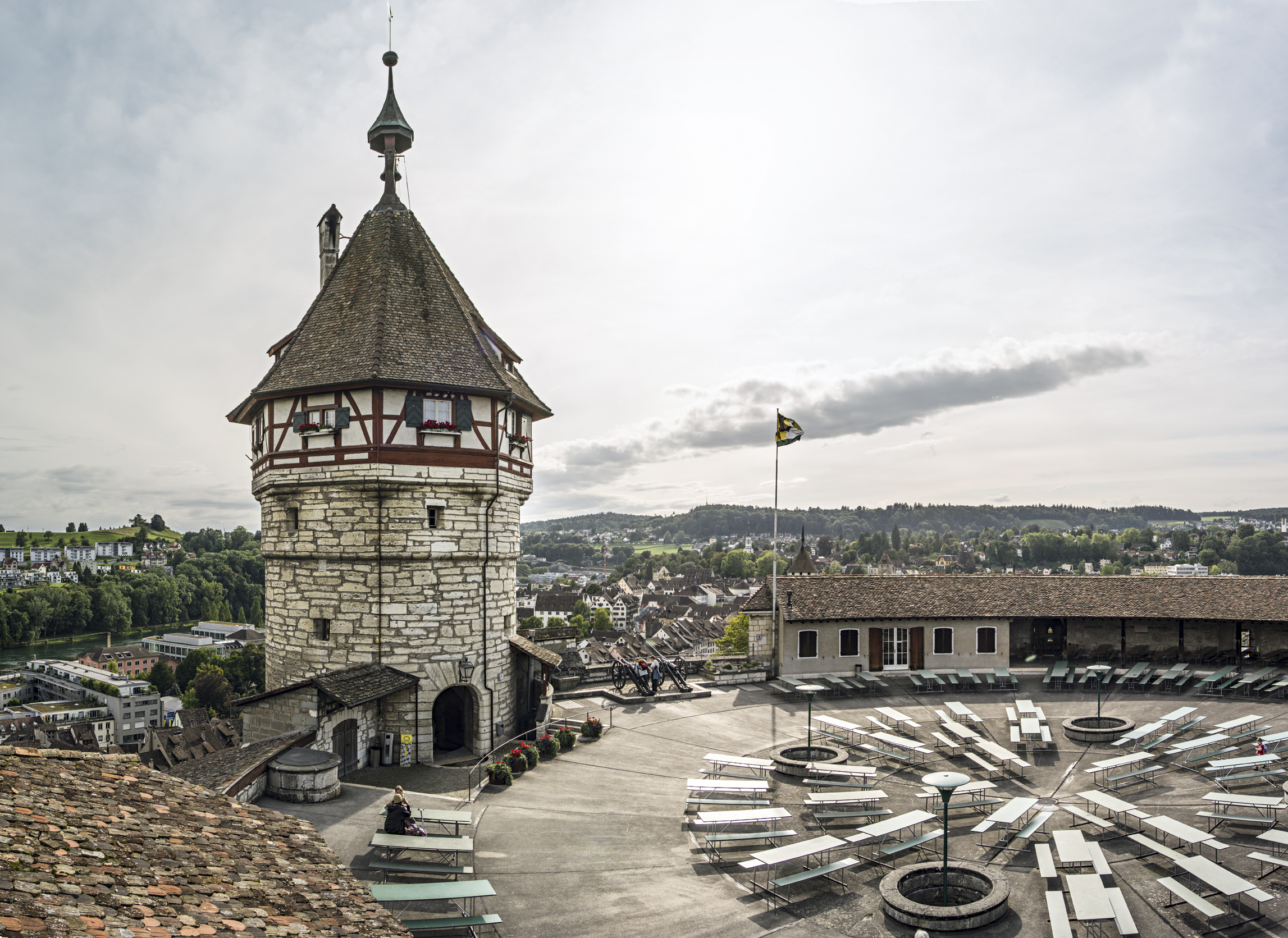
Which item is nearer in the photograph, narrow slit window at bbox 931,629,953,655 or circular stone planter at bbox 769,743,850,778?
circular stone planter at bbox 769,743,850,778

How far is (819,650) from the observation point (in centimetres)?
3006

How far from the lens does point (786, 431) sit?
31.1 meters

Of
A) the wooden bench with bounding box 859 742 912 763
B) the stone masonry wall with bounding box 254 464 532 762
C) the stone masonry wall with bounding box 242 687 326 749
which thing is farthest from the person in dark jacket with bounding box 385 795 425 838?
the wooden bench with bounding box 859 742 912 763

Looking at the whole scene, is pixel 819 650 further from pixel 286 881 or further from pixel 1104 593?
pixel 286 881

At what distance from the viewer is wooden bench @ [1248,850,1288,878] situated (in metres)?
12.8

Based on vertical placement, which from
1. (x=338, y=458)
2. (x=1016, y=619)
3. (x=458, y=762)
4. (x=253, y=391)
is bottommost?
(x=458, y=762)

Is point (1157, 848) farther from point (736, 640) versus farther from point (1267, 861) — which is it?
point (736, 640)

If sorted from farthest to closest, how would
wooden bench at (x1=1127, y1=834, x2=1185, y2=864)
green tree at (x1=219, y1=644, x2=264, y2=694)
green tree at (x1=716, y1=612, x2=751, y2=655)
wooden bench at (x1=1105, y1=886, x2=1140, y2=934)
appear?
green tree at (x1=219, y1=644, x2=264, y2=694), green tree at (x1=716, y1=612, x2=751, y2=655), wooden bench at (x1=1127, y1=834, x2=1185, y2=864), wooden bench at (x1=1105, y1=886, x2=1140, y2=934)

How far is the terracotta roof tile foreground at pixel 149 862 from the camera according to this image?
20.6 ft

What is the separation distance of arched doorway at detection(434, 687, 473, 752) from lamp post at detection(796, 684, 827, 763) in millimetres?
9263

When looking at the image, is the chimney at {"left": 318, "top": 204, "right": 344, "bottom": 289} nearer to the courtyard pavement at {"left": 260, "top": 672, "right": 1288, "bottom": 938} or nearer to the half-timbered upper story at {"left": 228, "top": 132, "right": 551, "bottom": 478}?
the half-timbered upper story at {"left": 228, "top": 132, "right": 551, "bottom": 478}

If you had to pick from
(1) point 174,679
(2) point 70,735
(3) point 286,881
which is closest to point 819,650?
(3) point 286,881

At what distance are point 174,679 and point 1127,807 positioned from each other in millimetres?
123352

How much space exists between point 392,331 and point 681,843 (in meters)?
14.5
